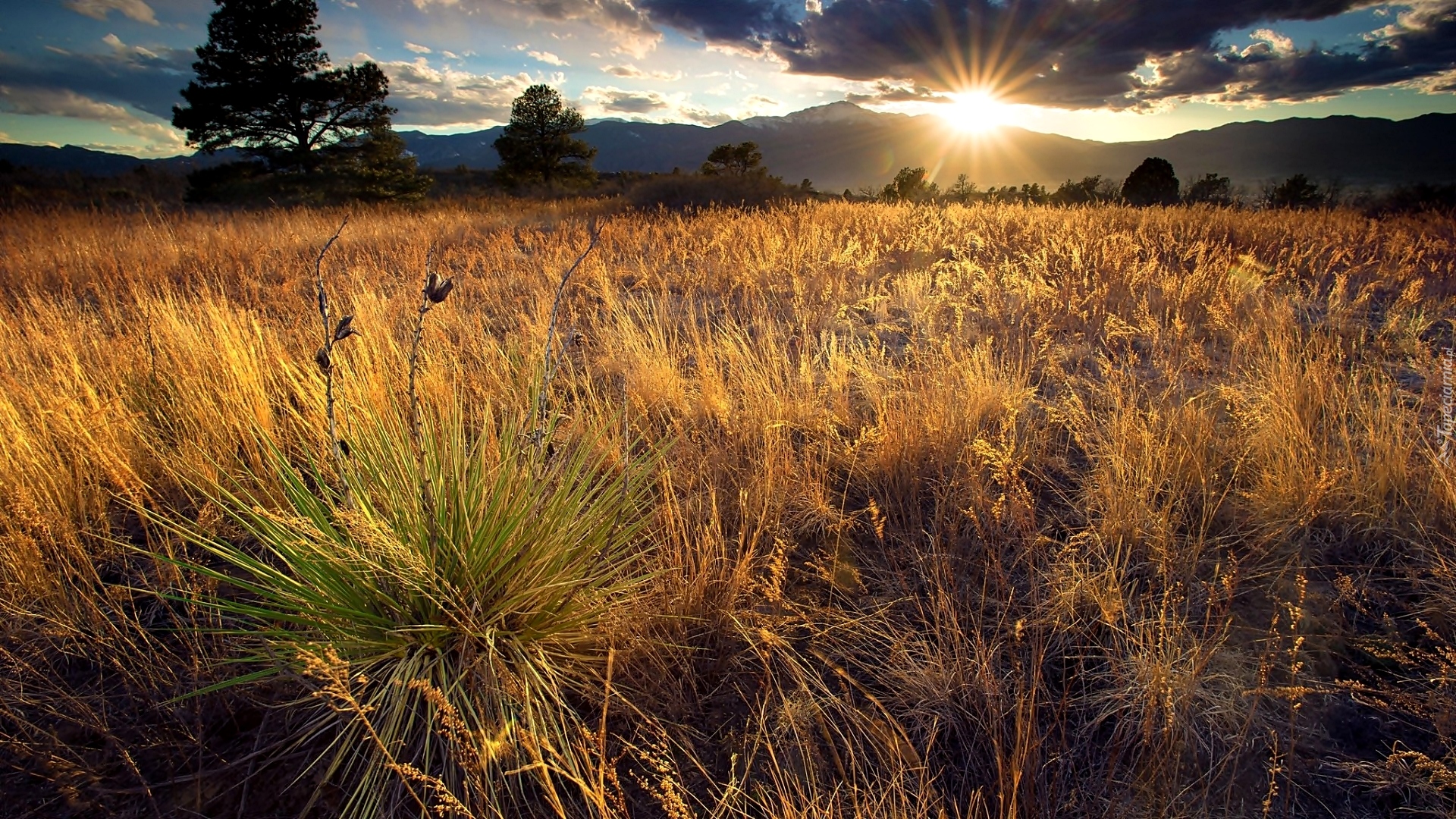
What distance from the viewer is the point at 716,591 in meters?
1.64

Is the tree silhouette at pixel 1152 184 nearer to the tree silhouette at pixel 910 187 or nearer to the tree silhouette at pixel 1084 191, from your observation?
the tree silhouette at pixel 1084 191

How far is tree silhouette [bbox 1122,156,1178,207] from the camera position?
1800cm

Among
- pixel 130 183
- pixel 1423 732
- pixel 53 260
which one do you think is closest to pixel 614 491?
pixel 1423 732

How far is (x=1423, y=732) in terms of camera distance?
1.39 metres

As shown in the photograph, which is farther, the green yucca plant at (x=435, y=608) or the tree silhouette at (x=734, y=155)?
the tree silhouette at (x=734, y=155)

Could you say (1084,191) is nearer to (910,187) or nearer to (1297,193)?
(1297,193)

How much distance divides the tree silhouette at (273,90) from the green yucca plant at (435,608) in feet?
79.3

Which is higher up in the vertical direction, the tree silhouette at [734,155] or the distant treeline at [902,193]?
the tree silhouette at [734,155]

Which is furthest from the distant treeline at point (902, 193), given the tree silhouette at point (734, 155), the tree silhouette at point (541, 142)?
the tree silhouette at point (734, 155)

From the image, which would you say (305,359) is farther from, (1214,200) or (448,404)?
(1214,200)

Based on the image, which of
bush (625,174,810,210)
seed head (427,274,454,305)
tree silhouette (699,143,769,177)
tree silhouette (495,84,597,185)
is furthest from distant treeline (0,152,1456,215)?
seed head (427,274,454,305)

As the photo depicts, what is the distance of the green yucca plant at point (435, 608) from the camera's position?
123cm

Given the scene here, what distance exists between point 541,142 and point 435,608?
3224 centimetres

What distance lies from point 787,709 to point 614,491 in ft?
2.69
